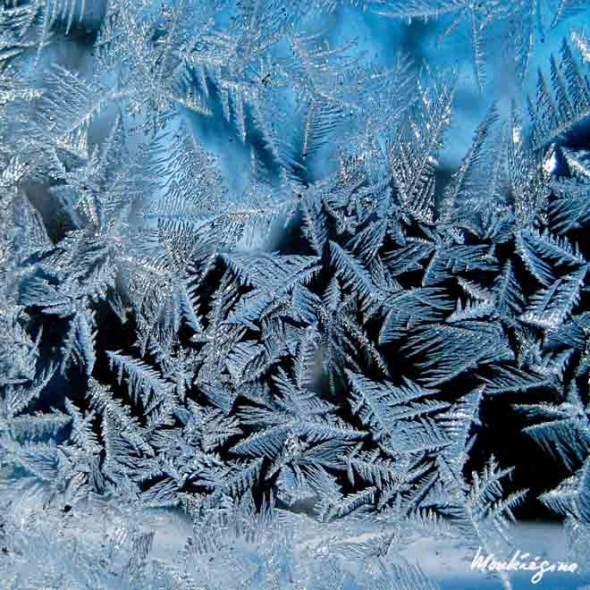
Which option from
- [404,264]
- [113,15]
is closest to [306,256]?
[404,264]

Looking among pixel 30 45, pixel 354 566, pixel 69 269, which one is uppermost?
pixel 30 45

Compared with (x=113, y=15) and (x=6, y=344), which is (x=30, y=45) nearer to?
(x=113, y=15)

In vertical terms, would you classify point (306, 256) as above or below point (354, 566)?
above
